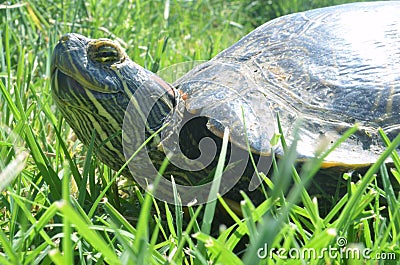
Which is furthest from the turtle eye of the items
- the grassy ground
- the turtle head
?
the grassy ground

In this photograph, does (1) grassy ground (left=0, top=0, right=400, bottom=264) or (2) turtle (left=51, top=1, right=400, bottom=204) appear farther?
(2) turtle (left=51, top=1, right=400, bottom=204)

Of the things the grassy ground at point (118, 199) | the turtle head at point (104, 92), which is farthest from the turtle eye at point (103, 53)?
the grassy ground at point (118, 199)

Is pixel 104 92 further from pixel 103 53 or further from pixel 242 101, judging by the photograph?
pixel 242 101

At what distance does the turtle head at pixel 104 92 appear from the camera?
131 centimetres

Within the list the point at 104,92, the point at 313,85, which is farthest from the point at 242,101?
the point at 104,92

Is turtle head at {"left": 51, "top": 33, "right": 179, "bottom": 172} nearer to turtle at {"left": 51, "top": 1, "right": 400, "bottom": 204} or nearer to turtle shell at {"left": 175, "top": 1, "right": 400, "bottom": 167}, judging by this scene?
turtle at {"left": 51, "top": 1, "right": 400, "bottom": 204}

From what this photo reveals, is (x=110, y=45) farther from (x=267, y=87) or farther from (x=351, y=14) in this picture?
(x=351, y=14)

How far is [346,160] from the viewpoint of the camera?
4.15 feet

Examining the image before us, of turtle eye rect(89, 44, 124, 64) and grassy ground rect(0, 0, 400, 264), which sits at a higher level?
turtle eye rect(89, 44, 124, 64)

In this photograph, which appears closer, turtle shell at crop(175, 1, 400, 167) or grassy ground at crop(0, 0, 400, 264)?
grassy ground at crop(0, 0, 400, 264)

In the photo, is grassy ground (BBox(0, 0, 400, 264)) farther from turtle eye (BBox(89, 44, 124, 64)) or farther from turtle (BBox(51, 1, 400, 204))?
turtle eye (BBox(89, 44, 124, 64))

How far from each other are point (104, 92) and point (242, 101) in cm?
35

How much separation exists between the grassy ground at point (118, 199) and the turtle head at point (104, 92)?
0.08 meters

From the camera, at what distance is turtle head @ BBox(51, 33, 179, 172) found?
1307 mm
